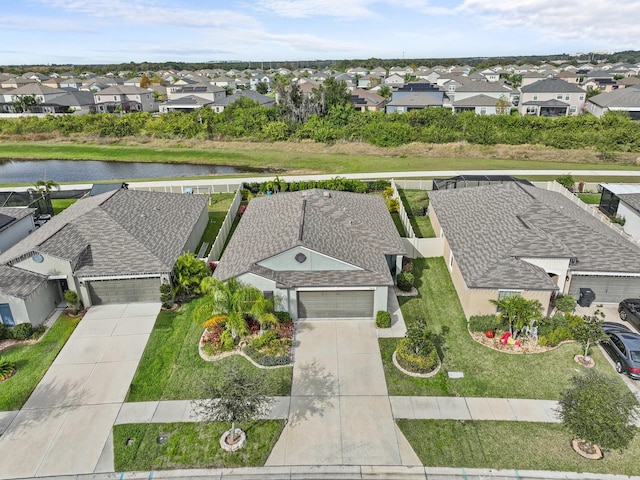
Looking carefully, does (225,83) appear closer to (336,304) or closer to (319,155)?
(319,155)

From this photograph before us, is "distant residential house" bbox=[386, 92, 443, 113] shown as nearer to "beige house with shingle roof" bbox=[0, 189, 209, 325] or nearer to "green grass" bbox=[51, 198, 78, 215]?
"green grass" bbox=[51, 198, 78, 215]

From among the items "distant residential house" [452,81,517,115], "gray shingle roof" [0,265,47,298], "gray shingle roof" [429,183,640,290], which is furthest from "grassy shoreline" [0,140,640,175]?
"gray shingle roof" [0,265,47,298]

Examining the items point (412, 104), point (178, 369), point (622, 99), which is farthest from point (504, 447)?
point (622, 99)

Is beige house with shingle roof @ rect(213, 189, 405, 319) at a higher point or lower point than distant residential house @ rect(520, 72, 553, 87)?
lower

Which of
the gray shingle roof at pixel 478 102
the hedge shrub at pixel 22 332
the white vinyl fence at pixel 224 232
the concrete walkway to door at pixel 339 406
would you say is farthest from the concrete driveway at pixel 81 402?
the gray shingle roof at pixel 478 102

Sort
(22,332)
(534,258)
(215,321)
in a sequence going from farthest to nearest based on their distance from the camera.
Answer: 1. (534,258)
2. (22,332)
3. (215,321)

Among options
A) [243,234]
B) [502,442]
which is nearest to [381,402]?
[502,442]
